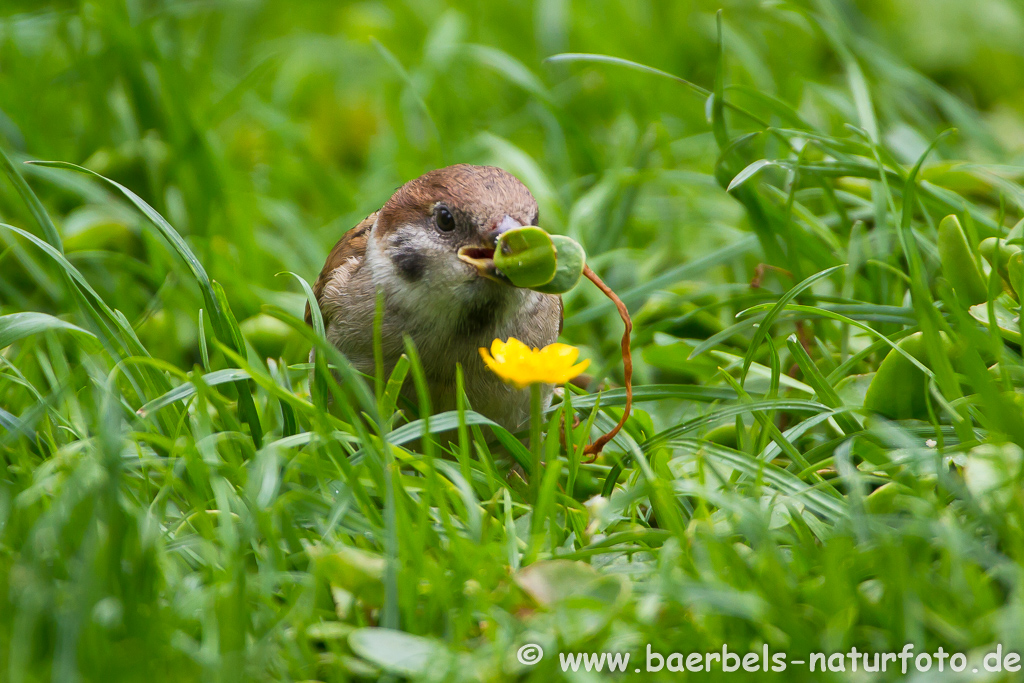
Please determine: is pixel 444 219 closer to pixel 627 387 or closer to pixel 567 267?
pixel 567 267

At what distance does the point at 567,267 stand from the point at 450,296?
15.1 inches

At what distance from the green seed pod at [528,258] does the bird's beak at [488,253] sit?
90 millimetres

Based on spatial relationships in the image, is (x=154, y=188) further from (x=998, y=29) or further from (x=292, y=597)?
(x=998, y=29)

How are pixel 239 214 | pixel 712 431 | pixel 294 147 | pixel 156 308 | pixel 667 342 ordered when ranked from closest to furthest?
pixel 712 431 → pixel 667 342 → pixel 156 308 → pixel 239 214 → pixel 294 147

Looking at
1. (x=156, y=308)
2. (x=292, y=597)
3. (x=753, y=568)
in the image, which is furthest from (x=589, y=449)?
(x=156, y=308)

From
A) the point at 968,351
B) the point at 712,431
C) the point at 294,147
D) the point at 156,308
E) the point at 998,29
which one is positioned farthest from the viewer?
the point at 998,29

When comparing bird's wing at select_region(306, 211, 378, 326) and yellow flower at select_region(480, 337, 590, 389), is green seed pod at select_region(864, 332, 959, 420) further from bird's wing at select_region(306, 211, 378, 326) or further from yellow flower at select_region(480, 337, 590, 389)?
bird's wing at select_region(306, 211, 378, 326)

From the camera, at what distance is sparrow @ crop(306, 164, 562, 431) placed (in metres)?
2.46

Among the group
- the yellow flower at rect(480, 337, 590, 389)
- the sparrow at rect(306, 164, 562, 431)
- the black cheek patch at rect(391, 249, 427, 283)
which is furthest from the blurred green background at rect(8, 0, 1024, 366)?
the yellow flower at rect(480, 337, 590, 389)

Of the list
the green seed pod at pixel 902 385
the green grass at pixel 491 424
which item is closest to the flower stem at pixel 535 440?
the green grass at pixel 491 424

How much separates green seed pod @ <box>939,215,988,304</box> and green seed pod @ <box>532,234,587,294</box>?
0.93 meters

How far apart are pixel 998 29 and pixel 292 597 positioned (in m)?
5.05

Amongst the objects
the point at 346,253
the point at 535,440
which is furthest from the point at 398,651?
the point at 346,253

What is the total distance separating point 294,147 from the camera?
448 centimetres
